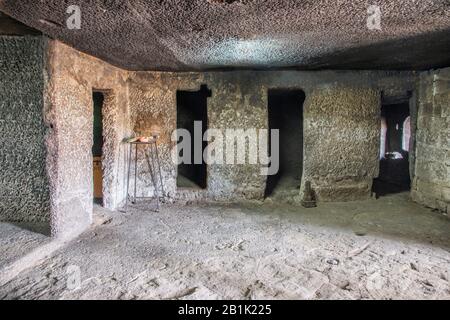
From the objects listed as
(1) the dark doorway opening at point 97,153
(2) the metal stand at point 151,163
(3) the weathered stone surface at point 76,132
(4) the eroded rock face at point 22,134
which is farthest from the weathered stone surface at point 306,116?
(4) the eroded rock face at point 22,134

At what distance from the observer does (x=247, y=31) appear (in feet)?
9.53

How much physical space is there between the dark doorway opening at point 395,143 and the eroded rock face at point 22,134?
6.68 m

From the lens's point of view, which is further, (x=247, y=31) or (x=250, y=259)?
(x=250, y=259)

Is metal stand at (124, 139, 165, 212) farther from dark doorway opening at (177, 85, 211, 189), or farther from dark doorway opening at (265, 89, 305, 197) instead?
dark doorway opening at (265, 89, 305, 197)

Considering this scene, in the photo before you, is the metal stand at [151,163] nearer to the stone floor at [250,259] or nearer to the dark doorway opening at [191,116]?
the stone floor at [250,259]

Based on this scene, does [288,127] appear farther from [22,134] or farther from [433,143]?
[22,134]

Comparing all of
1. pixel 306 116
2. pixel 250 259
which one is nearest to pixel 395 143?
pixel 306 116

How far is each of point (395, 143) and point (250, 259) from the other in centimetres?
742

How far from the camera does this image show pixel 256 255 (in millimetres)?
3131

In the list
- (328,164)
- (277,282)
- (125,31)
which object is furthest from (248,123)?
(277,282)

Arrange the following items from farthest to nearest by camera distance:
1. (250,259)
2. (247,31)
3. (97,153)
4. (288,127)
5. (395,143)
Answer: (395,143) < (288,127) < (97,153) < (250,259) < (247,31)

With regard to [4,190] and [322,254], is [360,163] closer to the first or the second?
[322,254]
